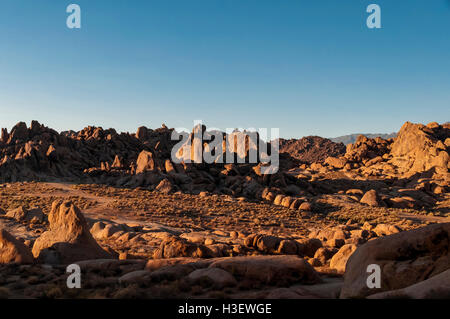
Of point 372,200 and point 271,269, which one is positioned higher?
point 271,269

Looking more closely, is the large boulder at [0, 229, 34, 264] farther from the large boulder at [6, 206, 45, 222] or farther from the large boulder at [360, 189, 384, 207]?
the large boulder at [360, 189, 384, 207]

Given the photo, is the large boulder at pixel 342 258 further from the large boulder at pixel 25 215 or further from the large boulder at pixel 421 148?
the large boulder at pixel 421 148

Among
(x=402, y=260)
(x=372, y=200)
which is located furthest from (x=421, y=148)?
(x=402, y=260)

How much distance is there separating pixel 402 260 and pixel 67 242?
13.7 metres

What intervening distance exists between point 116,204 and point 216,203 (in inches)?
493

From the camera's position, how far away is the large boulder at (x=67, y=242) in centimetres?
1316

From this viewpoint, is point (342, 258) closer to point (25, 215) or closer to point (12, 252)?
point (12, 252)

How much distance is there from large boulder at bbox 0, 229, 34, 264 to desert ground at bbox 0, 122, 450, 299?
0.04 m

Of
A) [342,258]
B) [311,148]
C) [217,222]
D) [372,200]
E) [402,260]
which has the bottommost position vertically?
[372,200]

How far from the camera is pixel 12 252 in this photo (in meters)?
12.0
